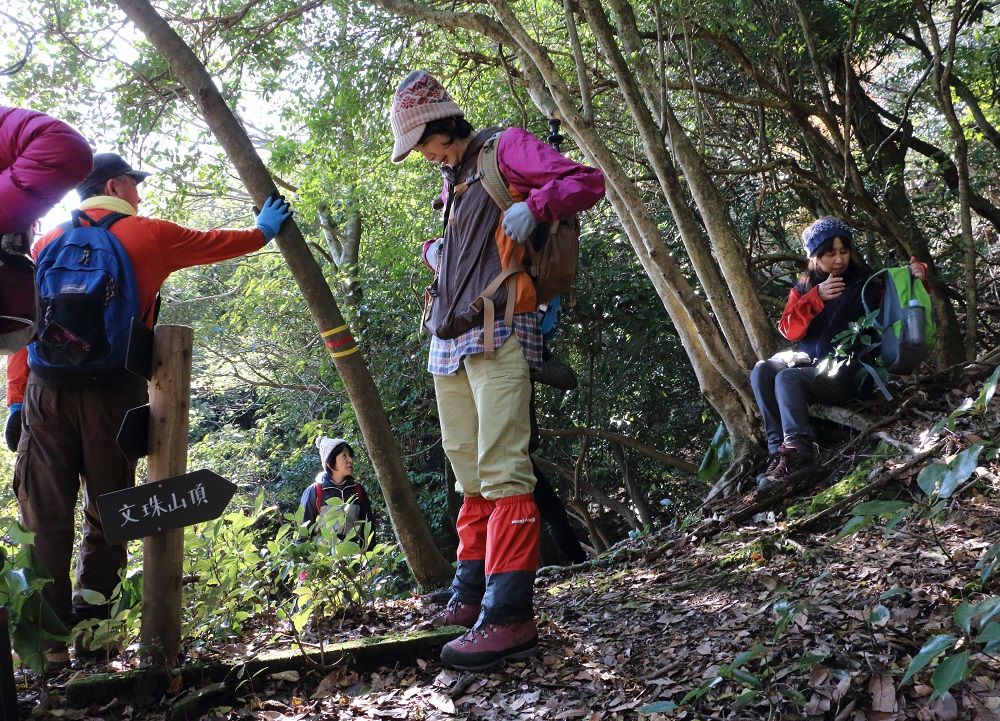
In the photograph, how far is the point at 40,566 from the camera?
2.45 m

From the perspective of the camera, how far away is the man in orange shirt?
3.22 m

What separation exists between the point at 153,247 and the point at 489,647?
2.17m

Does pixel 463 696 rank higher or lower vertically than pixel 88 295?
lower

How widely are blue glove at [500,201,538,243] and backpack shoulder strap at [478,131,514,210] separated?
0.20 metres

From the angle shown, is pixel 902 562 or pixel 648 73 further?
pixel 648 73

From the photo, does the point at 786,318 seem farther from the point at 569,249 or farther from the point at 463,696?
the point at 463,696

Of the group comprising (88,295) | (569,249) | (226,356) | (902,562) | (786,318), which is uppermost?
(226,356)

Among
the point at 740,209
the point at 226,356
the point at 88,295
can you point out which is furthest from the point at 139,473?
the point at 226,356

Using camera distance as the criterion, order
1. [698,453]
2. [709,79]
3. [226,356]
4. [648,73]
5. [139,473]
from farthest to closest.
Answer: [226,356] → [698,453] → [709,79] → [139,473] → [648,73]

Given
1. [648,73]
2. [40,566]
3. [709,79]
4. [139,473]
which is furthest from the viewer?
[709,79]

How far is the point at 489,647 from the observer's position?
287 cm

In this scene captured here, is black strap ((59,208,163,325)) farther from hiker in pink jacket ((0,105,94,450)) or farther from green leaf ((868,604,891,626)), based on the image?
green leaf ((868,604,891,626))

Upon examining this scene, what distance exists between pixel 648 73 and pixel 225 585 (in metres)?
4.43

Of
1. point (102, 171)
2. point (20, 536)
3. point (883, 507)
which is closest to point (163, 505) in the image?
point (20, 536)
